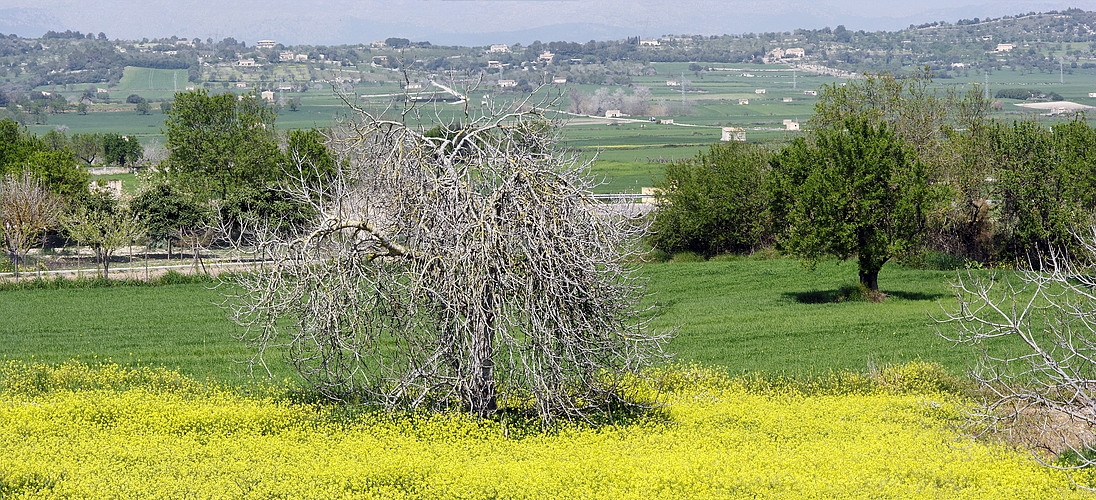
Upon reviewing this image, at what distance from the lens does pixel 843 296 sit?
3834cm

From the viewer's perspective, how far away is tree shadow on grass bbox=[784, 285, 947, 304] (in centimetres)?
3797

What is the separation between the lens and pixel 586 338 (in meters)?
17.5

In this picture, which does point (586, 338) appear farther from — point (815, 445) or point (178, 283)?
point (178, 283)

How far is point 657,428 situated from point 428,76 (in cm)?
679

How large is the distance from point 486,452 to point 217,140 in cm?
5479

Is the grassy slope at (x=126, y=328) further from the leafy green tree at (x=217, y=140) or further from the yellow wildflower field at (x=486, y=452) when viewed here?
the leafy green tree at (x=217, y=140)

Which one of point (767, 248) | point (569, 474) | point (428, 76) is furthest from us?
point (767, 248)

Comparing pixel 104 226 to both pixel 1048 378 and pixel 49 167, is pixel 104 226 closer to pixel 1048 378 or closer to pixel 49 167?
pixel 49 167

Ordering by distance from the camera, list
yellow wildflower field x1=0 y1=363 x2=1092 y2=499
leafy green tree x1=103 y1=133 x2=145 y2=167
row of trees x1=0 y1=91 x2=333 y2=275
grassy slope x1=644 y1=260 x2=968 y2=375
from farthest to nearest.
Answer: leafy green tree x1=103 y1=133 x2=145 y2=167 → row of trees x1=0 y1=91 x2=333 y2=275 → grassy slope x1=644 y1=260 x2=968 y2=375 → yellow wildflower field x1=0 y1=363 x2=1092 y2=499

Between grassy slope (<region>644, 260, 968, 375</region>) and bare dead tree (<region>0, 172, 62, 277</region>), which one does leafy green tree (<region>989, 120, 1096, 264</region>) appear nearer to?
grassy slope (<region>644, 260, 968, 375</region>)

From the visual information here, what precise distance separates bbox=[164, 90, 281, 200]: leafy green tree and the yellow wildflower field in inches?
1633

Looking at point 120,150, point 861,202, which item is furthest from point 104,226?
point 120,150

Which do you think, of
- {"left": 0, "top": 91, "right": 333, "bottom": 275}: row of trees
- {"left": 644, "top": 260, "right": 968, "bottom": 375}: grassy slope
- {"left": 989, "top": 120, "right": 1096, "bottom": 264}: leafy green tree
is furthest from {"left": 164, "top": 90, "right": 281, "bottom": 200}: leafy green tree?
{"left": 989, "top": 120, "right": 1096, "bottom": 264}: leafy green tree

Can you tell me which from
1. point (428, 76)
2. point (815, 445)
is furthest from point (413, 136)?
point (815, 445)
